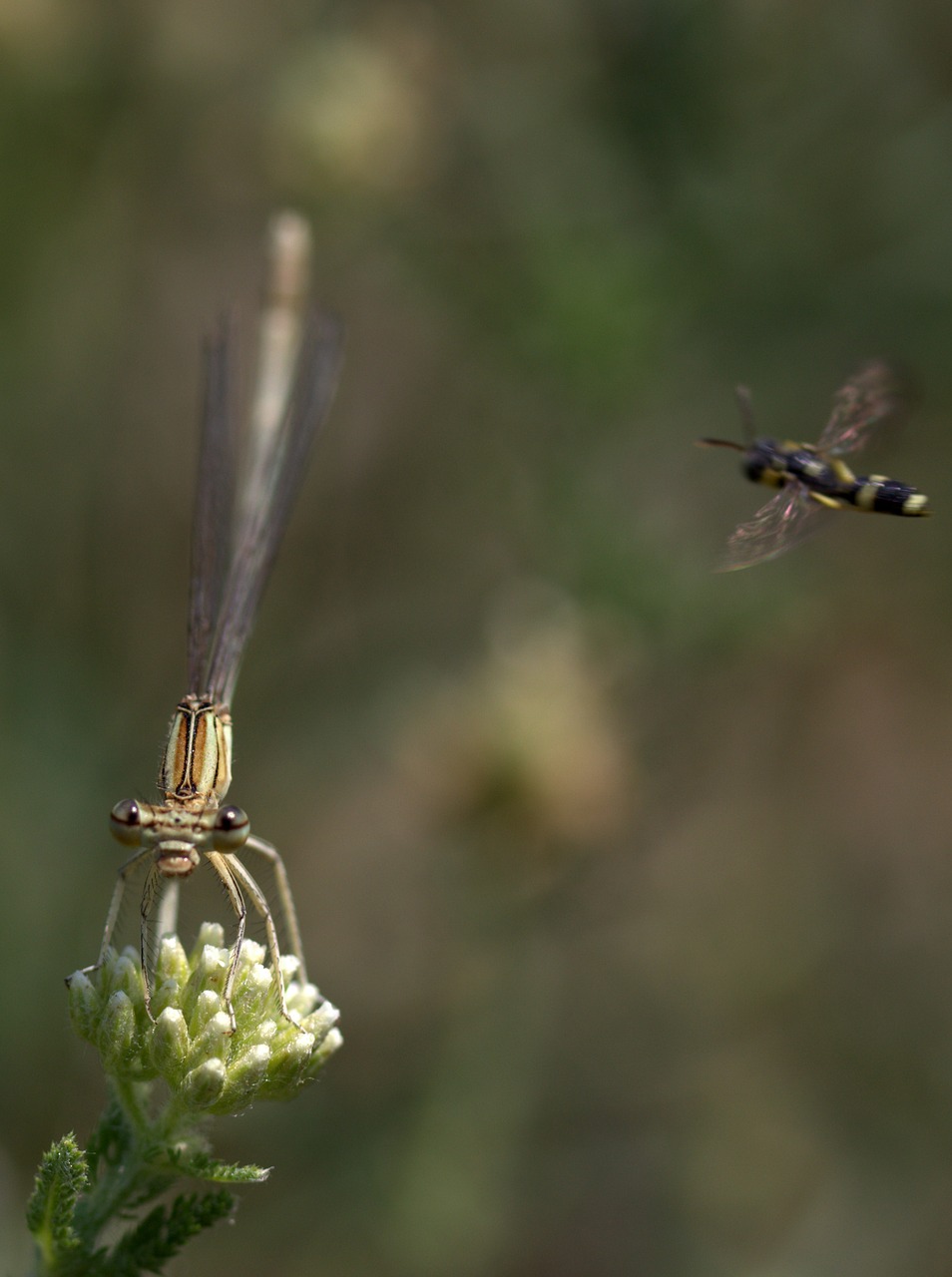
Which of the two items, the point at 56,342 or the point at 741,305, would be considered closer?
the point at 56,342

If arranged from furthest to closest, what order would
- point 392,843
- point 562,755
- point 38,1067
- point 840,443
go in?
point 392,843
point 562,755
point 38,1067
point 840,443

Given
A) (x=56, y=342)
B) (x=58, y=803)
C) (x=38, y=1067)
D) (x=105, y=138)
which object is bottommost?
(x=38, y=1067)

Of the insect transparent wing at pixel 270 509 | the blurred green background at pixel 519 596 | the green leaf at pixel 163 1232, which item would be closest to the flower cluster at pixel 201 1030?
the green leaf at pixel 163 1232

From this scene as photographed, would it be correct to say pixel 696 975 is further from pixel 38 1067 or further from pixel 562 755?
pixel 38 1067

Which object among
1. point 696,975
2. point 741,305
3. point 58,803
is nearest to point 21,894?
point 58,803

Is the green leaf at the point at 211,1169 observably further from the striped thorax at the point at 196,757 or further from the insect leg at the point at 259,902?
the striped thorax at the point at 196,757

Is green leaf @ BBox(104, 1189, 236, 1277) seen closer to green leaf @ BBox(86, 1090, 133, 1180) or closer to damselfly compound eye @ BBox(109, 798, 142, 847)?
green leaf @ BBox(86, 1090, 133, 1180)
